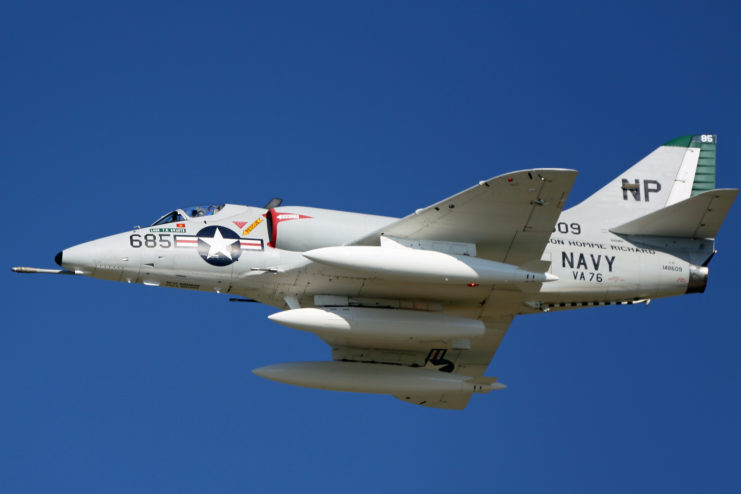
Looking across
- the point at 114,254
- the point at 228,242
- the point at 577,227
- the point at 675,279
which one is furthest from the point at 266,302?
the point at 675,279

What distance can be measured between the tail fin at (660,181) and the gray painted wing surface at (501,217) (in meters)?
2.72

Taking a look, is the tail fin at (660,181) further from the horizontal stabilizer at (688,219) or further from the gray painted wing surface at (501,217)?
the gray painted wing surface at (501,217)

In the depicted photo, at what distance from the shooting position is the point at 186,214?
18688 mm

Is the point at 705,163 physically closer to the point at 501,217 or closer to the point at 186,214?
the point at 501,217

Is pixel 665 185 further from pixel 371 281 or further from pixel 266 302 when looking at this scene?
pixel 266 302

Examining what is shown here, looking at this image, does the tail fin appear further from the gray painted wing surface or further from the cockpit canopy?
the cockpit canopy

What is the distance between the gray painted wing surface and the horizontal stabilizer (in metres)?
2.73

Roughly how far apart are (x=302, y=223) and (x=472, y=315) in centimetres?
397

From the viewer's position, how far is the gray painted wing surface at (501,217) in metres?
16.7

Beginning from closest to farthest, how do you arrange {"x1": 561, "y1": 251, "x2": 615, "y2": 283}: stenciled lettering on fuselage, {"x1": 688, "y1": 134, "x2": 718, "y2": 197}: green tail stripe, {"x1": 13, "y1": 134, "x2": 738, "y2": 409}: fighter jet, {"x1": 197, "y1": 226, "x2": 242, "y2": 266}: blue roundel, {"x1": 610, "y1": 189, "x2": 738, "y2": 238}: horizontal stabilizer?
{"x1": 13, "y1": 134, "x2": 738, "y2": 409}: fighter jet < {"x1": 197, "y1": 226, "x2": 242, "y2": 266}: blue roundel < {"x1": 610, "y1": 189, "x2": 738, "y2": 238}: horizontal stabilizer < {"x1": 561, "y1": 251, "x2": 615, "y2": 283}: stenciled lettering on fuselage < {"x1": 688, "y1": 134, "x2": 718, "y2": 197}: green tail stripe

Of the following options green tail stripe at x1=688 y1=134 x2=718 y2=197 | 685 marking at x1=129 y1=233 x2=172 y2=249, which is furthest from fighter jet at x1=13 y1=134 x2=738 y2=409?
green tail stripe at x1=688 y1=134 x2=718 y2=197

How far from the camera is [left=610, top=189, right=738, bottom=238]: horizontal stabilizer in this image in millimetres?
18656

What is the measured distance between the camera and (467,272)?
17141 millimetres

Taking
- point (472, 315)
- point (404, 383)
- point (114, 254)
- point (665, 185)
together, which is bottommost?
point (404, 383)
